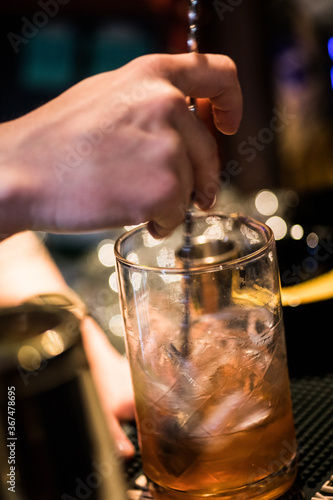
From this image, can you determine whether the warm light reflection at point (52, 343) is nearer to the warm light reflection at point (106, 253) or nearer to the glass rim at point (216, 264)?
the glass rim at point (216, 264)

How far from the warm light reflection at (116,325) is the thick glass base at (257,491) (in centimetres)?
42

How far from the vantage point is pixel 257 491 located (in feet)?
2.06

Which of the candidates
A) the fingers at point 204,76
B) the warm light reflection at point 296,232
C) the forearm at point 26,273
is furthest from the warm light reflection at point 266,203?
the fingers at point 204,76

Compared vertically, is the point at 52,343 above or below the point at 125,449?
above

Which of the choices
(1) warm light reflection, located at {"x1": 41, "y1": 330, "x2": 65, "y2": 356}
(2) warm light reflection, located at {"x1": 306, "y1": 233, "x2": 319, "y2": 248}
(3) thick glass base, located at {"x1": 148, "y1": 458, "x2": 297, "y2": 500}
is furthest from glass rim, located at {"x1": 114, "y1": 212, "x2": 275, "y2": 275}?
(2) warm light reflection, located at {"x1": 306, "y1": 233, "x2": 319, "y2": 248}

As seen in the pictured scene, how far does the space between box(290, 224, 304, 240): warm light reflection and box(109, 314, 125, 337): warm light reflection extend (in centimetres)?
36

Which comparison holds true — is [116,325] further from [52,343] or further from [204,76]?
[204,76]

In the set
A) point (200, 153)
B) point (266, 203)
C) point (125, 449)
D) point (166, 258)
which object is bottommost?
point (125, 449)

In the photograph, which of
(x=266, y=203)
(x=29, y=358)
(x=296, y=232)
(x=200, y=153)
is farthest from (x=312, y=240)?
(x=29, y=358)

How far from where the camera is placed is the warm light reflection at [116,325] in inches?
42.2

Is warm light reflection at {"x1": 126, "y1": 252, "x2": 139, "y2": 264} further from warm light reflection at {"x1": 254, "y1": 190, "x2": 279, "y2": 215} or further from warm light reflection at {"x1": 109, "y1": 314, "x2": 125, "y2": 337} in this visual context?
warm light reflection at {"x1": 254, "y1": 190, "x2": 279, "y2": 215}

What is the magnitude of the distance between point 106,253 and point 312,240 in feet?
1.85

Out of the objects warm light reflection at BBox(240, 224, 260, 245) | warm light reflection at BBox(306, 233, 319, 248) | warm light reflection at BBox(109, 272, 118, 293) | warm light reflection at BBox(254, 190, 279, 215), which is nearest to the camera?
warm light reflection at BBox(240, 224, 260, 245)

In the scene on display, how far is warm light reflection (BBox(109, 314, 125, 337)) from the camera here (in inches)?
42.2
